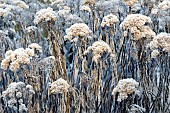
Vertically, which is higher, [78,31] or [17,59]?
[78,31]

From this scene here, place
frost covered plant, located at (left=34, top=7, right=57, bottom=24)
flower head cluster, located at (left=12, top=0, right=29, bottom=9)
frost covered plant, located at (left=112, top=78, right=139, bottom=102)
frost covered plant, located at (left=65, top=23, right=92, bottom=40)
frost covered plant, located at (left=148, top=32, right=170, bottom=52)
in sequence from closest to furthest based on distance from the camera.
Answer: frost covered plant, located at (left=112, top=78, right=139, bottom=102) < frost covered plant, located at (left=148, top=32, right=170, bottom=52) < frost covered plant, located at (left=65, top=23, right=92, bottom=40) < frost covered plant, located at (left=34, top=7, right=57, bottom=24) < flower head cluster, located at (left=12, top=0, right=29, bottom=9)

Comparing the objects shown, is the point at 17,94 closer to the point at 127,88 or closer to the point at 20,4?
the point at 127,88

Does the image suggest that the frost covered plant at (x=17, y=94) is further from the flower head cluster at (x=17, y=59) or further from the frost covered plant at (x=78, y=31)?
the frost covered plant at (x=78, y=31)

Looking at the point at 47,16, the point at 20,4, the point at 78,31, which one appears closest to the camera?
the point at 78,31

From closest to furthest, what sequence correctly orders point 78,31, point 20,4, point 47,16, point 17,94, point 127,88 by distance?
point 127,88 → point 17,94 → point 78,31 → point 47,16 → point 20,4

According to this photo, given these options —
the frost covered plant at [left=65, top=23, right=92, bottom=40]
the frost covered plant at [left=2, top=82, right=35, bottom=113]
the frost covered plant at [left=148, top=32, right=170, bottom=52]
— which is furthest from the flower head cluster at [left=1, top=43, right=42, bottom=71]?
the frost covered plant at [left=148, top=32, right=170, bottom=52]

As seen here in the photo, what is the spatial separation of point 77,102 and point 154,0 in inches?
79.0

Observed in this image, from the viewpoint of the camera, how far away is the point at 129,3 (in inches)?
145

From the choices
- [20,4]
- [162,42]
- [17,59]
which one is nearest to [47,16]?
[17,59]

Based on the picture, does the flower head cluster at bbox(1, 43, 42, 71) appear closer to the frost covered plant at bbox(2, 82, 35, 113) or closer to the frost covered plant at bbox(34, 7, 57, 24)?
the frost covered plant at bbox(2, 82, 35, 113)

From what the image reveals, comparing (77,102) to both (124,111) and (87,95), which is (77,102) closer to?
(87,95)

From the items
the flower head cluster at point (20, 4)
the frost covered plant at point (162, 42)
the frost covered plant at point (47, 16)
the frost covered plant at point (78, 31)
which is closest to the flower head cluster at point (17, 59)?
the frost covered plant at point (78, 31)

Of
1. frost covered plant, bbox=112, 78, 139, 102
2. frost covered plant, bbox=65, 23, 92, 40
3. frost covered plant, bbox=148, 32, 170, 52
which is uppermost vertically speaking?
frost covered plant, bbox=65, 23, 92, 40

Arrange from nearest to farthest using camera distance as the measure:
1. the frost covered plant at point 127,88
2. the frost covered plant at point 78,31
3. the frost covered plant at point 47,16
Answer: the frost covered plant at point 127,88
the frost covered plant at point 78,31
the frost covered plant at point 47,16
